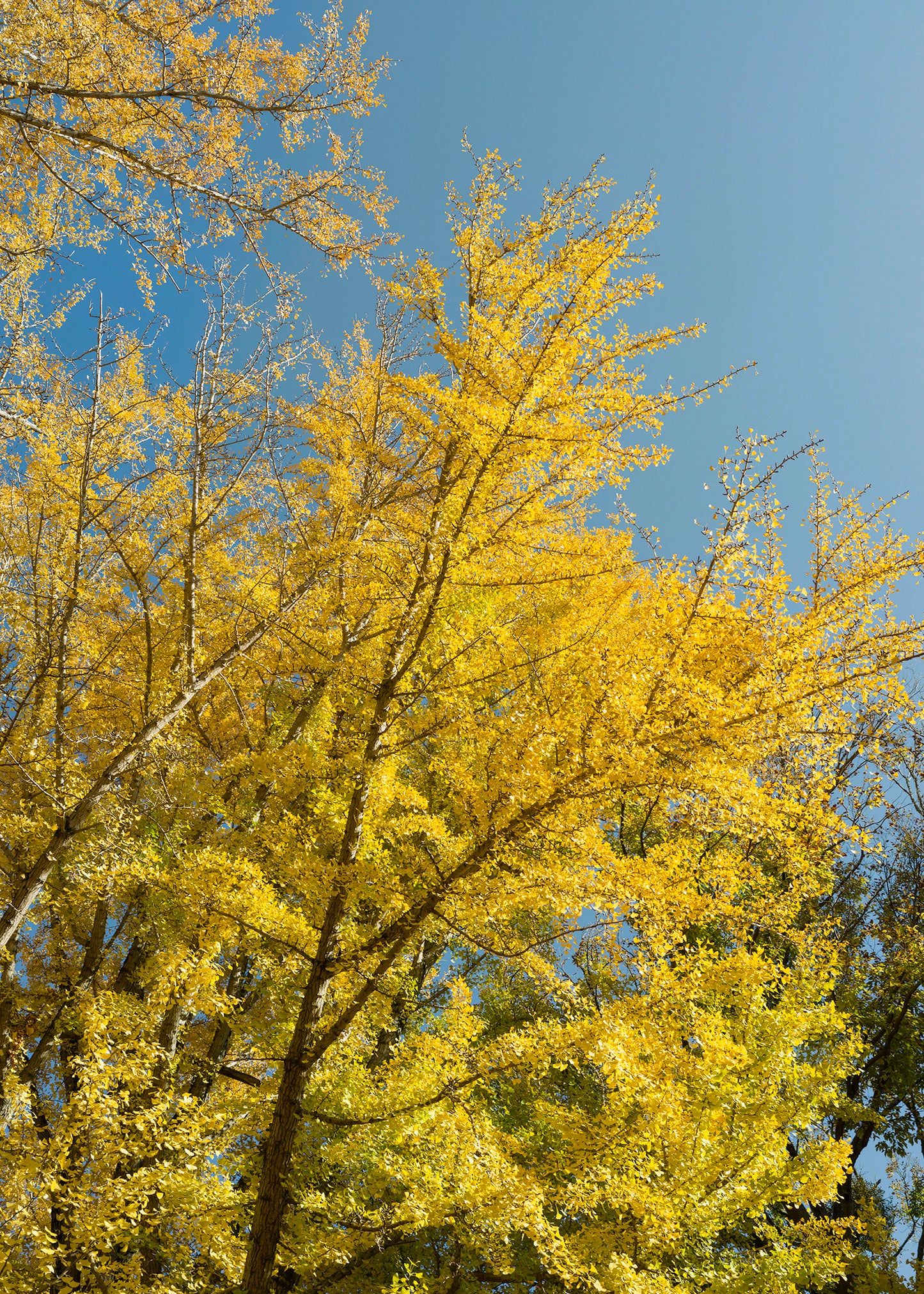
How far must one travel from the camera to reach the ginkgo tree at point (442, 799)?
3783 millimetres

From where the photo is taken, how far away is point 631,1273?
14.0ft

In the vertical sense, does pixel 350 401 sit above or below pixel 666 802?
above

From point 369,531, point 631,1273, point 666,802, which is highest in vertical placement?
point 369,531

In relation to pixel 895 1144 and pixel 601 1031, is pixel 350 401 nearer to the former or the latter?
pixel 601 1031

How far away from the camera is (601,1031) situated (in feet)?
13.2

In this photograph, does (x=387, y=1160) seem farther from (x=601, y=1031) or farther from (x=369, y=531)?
(x=369, y=531)

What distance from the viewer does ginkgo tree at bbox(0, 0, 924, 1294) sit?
3.78 meters

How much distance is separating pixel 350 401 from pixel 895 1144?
38.2 ft

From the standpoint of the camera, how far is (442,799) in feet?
23.1

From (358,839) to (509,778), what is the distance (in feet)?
5.39

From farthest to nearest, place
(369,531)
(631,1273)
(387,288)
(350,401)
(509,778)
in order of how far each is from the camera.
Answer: (350,401) < (369,531) < (387,288) < (631,1273) < (509,778)

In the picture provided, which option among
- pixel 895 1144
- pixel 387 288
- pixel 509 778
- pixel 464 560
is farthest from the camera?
pixel 895 1144

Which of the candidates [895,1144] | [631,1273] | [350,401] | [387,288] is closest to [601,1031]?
[631,1273]

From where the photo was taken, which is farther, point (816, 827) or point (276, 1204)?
point (816, 827)
